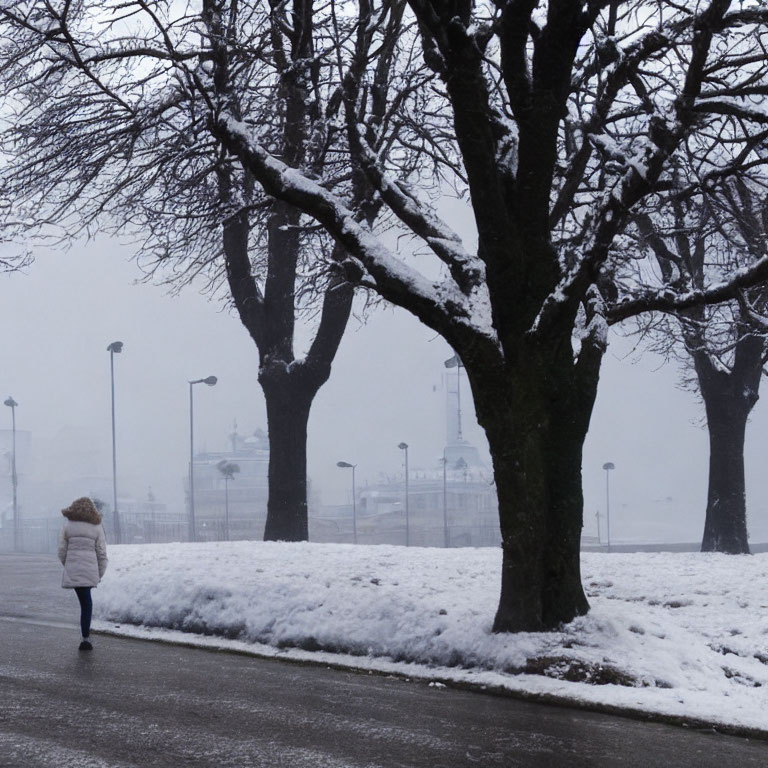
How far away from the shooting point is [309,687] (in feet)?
29.3

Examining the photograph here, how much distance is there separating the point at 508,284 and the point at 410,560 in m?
5.81

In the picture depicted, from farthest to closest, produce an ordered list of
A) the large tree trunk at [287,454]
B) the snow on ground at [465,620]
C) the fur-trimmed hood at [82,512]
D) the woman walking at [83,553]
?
the large tree trunk at [287,454] < the fur-trimmed hood at [82,512] < the woman walking at [83,553] < the snow on ground at [465,620]

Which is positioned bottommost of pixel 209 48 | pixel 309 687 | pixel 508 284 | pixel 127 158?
pixel 309 687

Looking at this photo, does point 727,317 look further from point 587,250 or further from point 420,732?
point 420,732

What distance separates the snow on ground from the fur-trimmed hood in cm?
158

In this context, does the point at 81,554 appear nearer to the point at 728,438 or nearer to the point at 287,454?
the point at 287,454

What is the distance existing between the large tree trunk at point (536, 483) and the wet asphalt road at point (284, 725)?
1468 millimetres

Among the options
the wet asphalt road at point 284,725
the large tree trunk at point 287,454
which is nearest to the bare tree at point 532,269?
the wet asphalt road at point 284,725

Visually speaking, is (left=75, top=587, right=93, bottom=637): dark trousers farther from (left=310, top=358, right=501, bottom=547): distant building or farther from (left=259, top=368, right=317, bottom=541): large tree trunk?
(left=310, top=358, right=501, bottom=547): distant building

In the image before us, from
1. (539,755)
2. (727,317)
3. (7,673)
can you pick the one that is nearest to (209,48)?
(7,673)

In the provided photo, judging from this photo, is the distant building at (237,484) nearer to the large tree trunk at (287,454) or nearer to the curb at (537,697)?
the large tree trunk at (287,454)

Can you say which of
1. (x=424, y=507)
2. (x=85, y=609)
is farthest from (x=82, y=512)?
(x=424, y=507)

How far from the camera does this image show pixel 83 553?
11.6 m

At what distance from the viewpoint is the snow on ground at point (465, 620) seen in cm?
916
